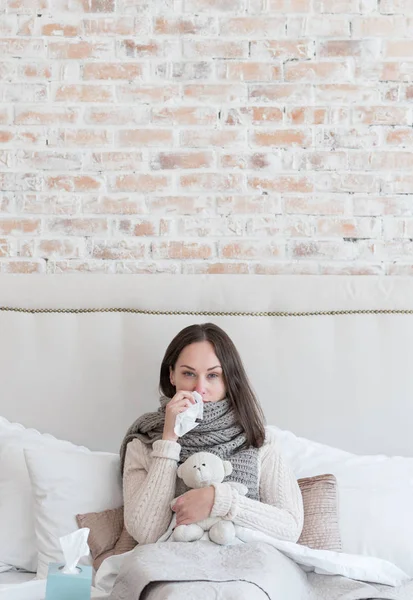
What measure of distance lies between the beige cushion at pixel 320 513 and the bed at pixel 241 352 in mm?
314

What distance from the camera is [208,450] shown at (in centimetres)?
207

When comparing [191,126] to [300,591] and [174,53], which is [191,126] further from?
[300,591]

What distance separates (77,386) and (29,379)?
0.48 ft

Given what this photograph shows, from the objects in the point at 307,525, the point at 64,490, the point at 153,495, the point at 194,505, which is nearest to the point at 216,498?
the point at 194,505

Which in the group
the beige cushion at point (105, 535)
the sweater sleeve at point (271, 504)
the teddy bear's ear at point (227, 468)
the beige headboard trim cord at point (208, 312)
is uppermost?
the beige headboard trim cord at point (208, 312)

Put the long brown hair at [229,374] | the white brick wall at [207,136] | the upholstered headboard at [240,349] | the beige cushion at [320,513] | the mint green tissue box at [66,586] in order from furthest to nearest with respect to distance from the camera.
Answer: the white brick wall at [207,136] → the upholstered headboard at [240,349] → the long brown hair at [229,374] → the beige cushion at [320,513] → the mint green tissue box at [66,586]

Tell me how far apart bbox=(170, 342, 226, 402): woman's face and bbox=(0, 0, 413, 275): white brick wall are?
504 millimetres

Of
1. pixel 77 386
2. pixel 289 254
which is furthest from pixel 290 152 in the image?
pixel 77 386

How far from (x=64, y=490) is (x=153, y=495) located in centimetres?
24

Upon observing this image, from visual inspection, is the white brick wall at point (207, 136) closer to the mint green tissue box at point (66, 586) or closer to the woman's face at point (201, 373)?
the woman's face at point (201, 373)

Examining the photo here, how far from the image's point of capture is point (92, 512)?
2.06 meters

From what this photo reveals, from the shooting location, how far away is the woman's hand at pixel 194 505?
191 cm

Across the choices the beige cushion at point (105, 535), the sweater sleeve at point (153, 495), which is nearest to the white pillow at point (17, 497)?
the beige cushion at point (105, 535)

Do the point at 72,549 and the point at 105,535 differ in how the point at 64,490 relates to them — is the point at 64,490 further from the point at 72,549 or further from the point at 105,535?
the point at 72,549
